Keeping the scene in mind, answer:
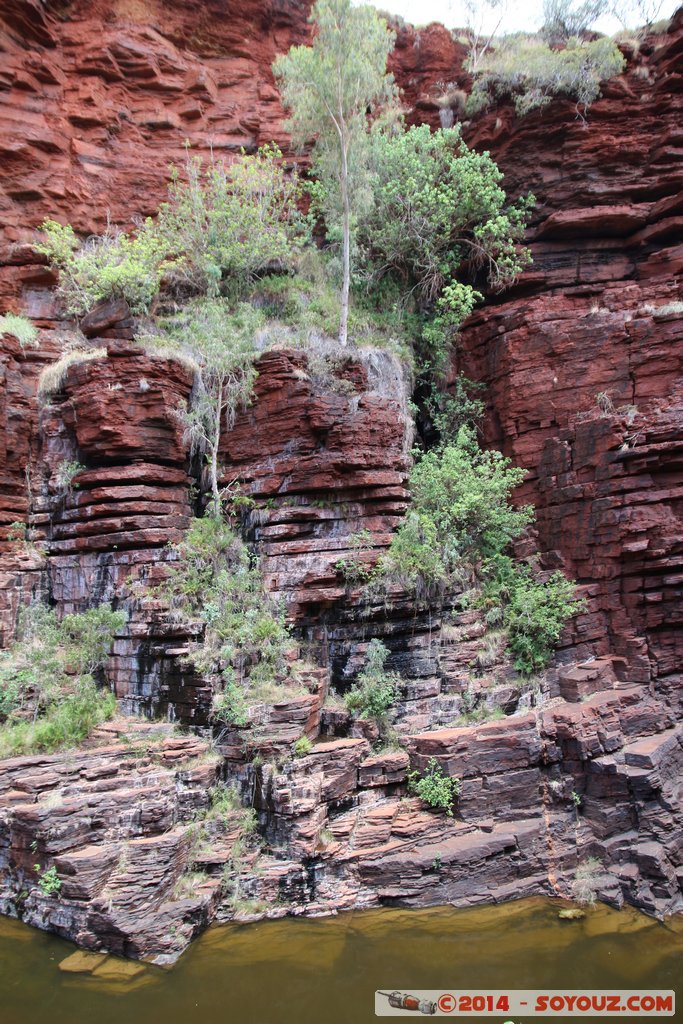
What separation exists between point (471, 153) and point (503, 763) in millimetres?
14043

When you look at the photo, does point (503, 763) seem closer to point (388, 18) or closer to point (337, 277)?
point (337, 277)

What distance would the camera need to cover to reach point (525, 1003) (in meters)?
6.93

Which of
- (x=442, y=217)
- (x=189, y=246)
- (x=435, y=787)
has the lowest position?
(x=435, y=787)

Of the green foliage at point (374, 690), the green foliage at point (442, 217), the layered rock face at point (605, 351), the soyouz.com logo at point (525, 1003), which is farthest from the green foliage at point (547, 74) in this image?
the soyouz.com logo at point (525, 1003)

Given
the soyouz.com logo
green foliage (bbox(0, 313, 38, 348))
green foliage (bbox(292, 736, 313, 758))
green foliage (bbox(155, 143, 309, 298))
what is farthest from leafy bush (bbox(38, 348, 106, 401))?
the soyouz.com logo

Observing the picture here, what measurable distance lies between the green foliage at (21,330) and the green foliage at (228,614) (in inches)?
224

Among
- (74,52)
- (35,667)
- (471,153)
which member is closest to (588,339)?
(471,153)

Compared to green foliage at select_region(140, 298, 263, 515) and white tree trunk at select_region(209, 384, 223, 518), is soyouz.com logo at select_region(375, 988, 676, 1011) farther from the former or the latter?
green foliage at select_region(140, 298, 263, 515)

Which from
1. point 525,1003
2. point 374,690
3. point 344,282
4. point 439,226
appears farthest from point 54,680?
point 439,226

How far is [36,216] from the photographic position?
15805 millimetres

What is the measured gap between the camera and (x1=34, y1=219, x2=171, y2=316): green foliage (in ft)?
45.6

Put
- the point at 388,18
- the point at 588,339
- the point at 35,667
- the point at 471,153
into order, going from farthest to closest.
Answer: the point at 388,18 < the point at 471,153 < the point at 588,339 < the point at 35,667

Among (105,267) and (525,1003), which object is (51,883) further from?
(105,267)

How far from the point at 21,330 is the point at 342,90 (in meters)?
9.02
